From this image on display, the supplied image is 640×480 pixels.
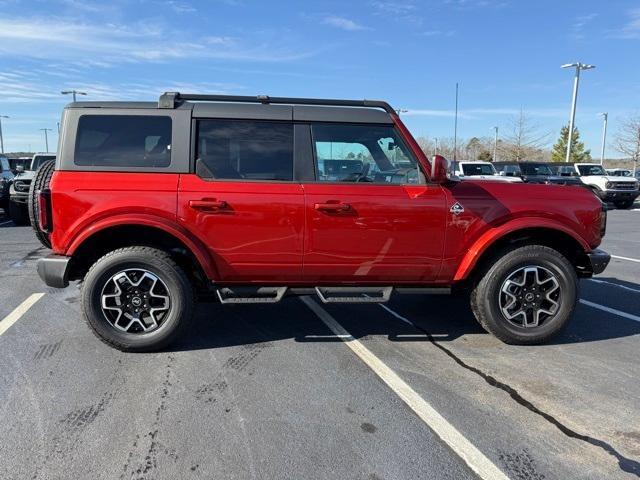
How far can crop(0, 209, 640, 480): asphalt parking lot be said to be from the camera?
8.63 feet

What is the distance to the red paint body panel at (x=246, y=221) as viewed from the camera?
3979 millimetres

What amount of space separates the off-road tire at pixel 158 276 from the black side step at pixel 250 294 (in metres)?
0.28

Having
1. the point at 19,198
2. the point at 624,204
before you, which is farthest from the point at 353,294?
the point at 624,204

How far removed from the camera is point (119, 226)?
3965 millimetres

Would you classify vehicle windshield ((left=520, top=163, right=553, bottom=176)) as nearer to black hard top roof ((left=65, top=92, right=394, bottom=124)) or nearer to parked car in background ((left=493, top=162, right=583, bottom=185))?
parked car in background ((left=493, top=162, right=583, bottom=185))

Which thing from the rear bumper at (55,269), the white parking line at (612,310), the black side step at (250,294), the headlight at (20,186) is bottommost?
the white parking line at (612,310)

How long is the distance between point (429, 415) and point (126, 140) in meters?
3.13

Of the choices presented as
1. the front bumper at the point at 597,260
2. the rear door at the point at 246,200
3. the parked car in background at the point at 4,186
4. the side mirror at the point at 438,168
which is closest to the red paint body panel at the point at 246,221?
the rear door at the point at 246,200

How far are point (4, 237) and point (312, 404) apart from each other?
991 centimetres

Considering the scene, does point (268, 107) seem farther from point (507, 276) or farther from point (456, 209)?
point (507, 276)

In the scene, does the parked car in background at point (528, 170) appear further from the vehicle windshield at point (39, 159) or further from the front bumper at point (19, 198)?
the front bumper at point (19, 198)

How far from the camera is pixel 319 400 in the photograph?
3312 millimetres

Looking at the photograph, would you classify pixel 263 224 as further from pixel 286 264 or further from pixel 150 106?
pixel 150 106

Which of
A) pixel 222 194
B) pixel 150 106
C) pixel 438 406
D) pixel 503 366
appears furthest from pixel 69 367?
pixel 503 366
